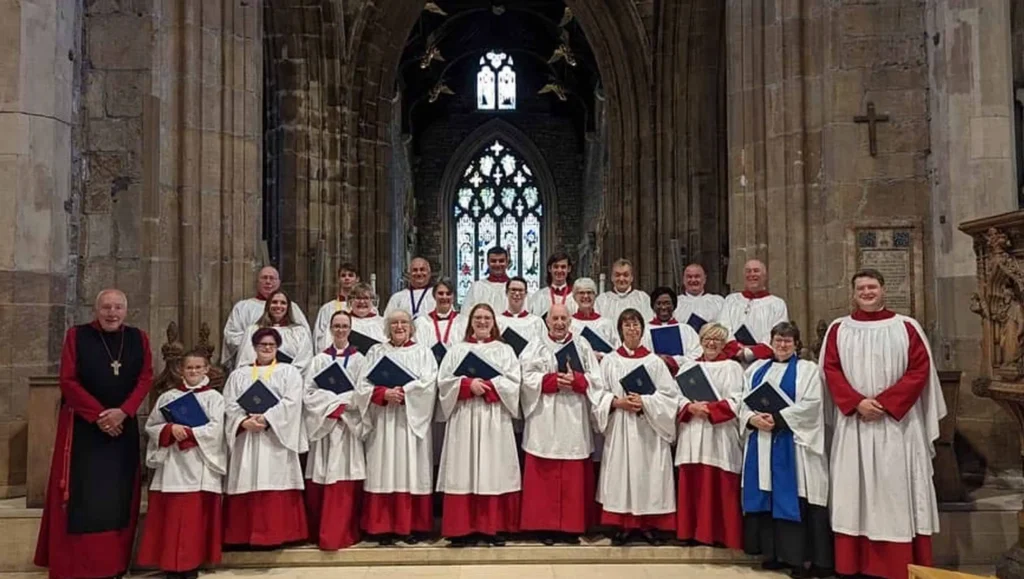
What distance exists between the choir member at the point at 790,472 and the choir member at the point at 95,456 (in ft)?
12.2

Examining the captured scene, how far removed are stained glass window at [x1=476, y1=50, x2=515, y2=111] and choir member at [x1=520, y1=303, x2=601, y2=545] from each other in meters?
20.7

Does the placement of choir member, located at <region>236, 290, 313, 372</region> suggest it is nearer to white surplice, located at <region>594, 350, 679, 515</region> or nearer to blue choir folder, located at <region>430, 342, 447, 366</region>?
blue choir folder, located at <region>430, 342, 447, 366</region>

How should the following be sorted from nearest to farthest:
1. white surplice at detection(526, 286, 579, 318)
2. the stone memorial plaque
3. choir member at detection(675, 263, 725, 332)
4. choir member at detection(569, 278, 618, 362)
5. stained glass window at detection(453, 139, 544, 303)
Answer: choir member at detection(569, 278, 618, 362) < the stone memorial plaque < choir member at detection(675, 263, 725, 332) < white surplice at detection(526, 286, 579, 318) < stained glass window at detection(453, 139, 544, 303)

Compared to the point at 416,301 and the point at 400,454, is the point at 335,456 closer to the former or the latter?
the point at 400,454

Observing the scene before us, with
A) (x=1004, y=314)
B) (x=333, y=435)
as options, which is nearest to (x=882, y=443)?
(x=1004, y=314)

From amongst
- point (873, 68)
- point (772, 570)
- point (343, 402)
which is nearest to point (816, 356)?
point (772, 570)

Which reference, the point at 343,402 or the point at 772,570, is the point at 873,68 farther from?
the point at 343,402

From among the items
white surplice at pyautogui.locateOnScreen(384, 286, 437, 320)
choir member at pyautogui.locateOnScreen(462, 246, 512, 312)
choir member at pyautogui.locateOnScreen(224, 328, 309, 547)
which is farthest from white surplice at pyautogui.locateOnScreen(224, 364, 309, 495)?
choir member at pyautogui.locateOnScreen(462, 246, 512, 312)

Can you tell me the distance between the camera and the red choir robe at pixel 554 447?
5.84m

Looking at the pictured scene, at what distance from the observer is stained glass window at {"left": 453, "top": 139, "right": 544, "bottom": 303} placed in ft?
85.9

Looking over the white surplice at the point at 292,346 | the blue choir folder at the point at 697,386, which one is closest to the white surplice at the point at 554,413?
the blue choir folder at the point at 697,386

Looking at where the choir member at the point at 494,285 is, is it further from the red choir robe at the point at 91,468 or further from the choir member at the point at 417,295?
the red choir robe at the point at 91,468

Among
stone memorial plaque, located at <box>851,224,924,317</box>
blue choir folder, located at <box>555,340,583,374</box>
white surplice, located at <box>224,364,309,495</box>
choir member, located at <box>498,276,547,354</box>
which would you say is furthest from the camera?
stone memorial plaque, located at <box>851,224,924,317</box>

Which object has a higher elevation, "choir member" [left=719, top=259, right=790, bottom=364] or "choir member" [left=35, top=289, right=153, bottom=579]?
"choir member" [left=719, top=259, right=790, bottom=364]
